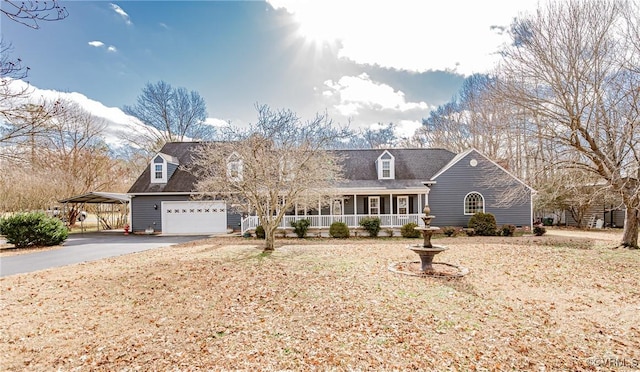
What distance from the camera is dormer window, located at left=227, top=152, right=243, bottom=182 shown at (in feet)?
37.2

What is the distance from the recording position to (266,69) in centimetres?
1527

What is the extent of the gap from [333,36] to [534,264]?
11408 mm

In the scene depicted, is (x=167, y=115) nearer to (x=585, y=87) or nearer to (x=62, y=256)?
(x=62, y=256)

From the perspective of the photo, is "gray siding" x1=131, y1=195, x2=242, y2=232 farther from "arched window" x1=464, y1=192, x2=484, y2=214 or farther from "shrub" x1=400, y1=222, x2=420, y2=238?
"arched window" x1=464, y1=192, x2=484, y2=214

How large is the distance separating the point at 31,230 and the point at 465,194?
2252 centimetres

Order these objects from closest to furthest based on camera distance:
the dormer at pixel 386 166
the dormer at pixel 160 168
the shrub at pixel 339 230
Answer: the shrub at pixel 339 230 < the dormer at pixel 386 166 < the dormer at pixel 160 168

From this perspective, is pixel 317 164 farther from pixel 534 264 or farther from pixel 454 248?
pixel 534 264

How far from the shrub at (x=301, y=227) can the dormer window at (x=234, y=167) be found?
19.7ft

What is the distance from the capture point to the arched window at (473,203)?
1788 centimetres

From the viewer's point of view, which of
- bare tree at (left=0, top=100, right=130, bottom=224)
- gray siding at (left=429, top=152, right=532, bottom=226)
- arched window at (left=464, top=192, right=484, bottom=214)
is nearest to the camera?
gray siding at (left=429, top=152, right=532, bottom=226)

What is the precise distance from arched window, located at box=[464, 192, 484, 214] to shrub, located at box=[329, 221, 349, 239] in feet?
25.3

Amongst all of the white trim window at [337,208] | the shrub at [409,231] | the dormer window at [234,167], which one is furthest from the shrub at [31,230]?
the shrub at [409,231]

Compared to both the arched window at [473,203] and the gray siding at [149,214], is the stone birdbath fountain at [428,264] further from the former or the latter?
the gray siding at [149,214]

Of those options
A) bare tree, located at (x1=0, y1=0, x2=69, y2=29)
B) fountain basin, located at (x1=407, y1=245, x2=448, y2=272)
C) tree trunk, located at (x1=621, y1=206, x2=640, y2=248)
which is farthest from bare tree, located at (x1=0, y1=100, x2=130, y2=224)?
tree trunk, located at (x1=621, y1=206, x2=640, y2=248)
